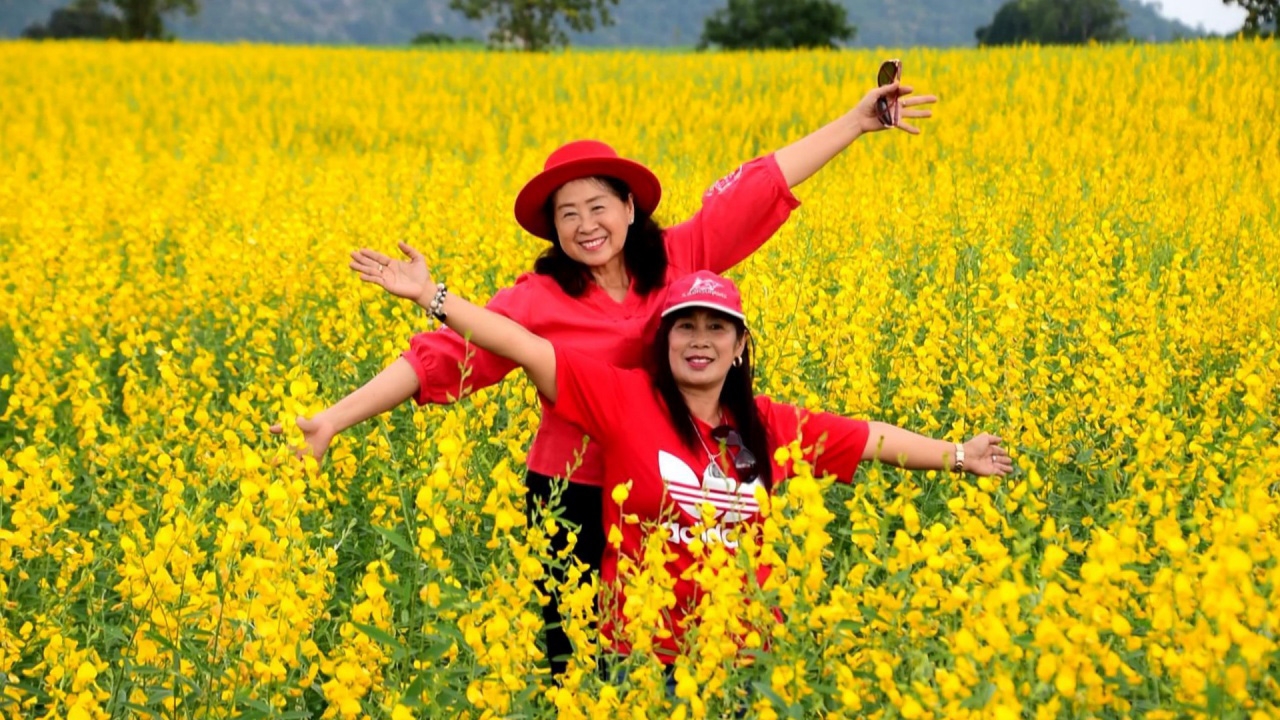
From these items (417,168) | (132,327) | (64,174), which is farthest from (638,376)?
(64,174)

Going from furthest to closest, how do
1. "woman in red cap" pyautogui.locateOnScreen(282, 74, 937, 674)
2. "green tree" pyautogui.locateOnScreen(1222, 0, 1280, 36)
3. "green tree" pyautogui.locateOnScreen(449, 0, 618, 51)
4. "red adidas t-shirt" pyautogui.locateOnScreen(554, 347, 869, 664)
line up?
"green tree" pyautogui.locateOnScreen(449, 0, 618, 51)
"green tree" pyautogui.locateOnScreen(1222, 0, 1280, 36)
"woman in red cap" pyautogui.locateOnScreen(282, 74, 937, 674)
"red adidas t-shirt" pyautogui.locateOnScreen(554, 347, 869, 664)

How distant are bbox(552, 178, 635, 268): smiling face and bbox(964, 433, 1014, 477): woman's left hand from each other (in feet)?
3.46

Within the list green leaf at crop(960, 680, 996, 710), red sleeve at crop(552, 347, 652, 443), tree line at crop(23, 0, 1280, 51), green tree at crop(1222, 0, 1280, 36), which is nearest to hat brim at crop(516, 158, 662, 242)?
red sleeve at crop(552, 347, 652, 443)

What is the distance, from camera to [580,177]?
3.63m

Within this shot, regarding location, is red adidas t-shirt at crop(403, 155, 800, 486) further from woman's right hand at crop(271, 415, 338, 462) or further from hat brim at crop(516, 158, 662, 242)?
woman's right hand at crop(271, 415, 338, 462)

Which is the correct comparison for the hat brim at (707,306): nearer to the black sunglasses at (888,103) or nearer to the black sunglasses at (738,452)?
the black sunglasses at (738,452)

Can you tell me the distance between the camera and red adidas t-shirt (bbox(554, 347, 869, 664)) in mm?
3189

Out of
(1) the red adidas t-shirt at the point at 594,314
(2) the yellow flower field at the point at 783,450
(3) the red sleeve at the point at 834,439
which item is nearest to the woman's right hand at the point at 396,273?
(1) the red adidas t-shirt at the point at 594,314

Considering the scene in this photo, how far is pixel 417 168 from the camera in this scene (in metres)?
10.3

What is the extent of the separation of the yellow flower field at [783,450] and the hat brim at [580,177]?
0.57 m

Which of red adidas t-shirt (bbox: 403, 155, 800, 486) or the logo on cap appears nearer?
the logo on cap

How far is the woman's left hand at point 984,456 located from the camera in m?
3.20

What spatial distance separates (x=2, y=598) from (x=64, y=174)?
888cm

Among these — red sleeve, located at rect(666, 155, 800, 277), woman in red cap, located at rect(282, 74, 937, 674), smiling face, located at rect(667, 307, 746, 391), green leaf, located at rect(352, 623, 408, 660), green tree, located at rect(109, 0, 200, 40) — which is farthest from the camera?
green tree, located at rect(109, 0, 200, 40)
